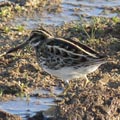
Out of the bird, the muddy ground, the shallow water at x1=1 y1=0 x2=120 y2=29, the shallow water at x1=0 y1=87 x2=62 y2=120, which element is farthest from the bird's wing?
the shallow water at x1=1 y1=0 x2=120 y2=29

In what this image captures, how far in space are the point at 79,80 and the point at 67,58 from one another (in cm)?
76

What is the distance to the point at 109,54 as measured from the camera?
32.9 feet

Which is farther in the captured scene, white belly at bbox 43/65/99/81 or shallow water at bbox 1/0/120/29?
shallow water at bbox 1/0/120/29

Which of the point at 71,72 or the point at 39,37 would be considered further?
the point at 39,37

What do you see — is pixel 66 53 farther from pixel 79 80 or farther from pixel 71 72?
pixel 79 80

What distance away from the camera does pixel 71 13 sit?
1216 cm

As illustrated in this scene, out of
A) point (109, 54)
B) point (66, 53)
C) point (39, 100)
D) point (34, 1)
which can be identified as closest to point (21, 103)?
point (39, 100)

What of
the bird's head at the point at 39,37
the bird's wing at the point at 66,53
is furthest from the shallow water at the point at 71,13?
the bird's wing at the point at 66,53

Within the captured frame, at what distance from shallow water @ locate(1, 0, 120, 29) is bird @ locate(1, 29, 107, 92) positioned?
105 inches

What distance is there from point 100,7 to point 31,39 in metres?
3.73

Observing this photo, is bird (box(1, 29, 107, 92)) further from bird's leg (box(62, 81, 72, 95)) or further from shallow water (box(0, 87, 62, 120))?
shallow water (box(0, 87, 62, 120))

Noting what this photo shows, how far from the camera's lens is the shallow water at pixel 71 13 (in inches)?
458

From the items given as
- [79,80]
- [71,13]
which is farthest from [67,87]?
[71,13]

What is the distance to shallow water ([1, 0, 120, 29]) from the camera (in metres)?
11.6
